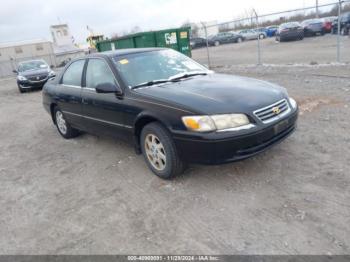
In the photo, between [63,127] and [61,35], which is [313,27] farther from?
[61,35]

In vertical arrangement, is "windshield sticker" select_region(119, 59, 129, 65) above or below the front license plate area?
above

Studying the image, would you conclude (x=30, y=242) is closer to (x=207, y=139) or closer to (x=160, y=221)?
(x=160, y=221)

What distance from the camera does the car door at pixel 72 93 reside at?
5.30 m

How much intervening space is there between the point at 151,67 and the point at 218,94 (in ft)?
4.32

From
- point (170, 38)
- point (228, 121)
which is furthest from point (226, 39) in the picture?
point (228, 121)

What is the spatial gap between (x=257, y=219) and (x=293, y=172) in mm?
1033

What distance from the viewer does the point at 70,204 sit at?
3777 millimetres

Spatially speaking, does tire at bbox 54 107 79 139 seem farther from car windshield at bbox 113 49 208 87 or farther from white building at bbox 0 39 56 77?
white building at bbox 0 39 56 77

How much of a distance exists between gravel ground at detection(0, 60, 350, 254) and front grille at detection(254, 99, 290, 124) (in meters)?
0.66

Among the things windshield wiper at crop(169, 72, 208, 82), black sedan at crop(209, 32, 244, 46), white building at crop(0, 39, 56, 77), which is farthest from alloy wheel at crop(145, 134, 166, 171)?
white building at crop(0, 39, 56, 77)

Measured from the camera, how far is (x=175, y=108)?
3.58m

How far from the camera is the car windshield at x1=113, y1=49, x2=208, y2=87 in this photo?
14.5ft

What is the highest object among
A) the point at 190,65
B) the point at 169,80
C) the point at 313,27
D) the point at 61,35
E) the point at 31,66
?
the point at 61,35

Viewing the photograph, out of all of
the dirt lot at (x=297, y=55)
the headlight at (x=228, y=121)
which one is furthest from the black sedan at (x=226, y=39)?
the headlight at (x=228, y=121)
